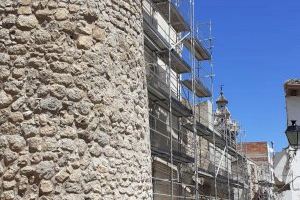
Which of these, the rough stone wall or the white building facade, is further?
the white building facade

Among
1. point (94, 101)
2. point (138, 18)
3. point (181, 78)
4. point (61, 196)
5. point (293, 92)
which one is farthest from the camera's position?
point (181, 78)

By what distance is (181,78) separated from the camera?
13094 mm

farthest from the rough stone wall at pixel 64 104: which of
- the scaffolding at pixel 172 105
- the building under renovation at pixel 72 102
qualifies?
the scaffolding at pixel 172 105

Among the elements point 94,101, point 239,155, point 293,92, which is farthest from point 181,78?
point 94,101

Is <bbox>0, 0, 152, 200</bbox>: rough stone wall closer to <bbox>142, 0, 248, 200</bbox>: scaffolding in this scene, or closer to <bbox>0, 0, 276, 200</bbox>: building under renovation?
<bbox>0, 0, 276, 200</bbox>: building under renovation

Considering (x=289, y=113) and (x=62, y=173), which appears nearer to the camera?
(x=62, y=173)

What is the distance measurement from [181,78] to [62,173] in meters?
8.69

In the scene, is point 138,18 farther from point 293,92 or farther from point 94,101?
point 293,92

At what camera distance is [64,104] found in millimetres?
4789

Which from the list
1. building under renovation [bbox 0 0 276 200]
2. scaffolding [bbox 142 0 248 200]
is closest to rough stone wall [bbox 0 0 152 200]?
building under renovation [bbox 0 0 276 200]

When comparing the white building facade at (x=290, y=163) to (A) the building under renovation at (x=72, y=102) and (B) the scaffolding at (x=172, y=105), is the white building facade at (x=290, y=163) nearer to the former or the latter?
(B) the scaffolding at (x=172, y=105)

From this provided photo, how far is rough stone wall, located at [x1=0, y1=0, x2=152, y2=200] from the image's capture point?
15.1 ft

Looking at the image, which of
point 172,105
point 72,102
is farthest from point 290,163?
point 72,102

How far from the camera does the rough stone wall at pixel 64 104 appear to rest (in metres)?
4.61
